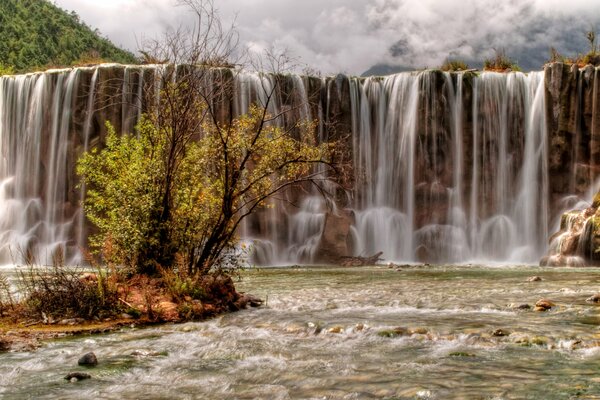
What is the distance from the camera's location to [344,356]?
10.1 meters

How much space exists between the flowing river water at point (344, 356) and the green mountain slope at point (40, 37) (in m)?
73.1

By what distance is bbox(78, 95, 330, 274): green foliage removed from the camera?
15750 millimetres

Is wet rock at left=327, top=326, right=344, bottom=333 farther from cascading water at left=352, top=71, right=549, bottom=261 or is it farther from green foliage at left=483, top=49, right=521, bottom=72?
green foliage at left=483, top=49, right=521, bottom=72

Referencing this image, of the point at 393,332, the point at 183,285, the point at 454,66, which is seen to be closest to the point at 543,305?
the point at 393,332

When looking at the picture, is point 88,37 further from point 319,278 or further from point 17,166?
point 319,278

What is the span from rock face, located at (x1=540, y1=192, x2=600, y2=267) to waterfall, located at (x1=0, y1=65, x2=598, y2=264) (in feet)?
25.7

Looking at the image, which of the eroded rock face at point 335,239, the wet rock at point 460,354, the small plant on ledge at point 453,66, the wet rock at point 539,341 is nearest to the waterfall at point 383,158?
the eroded rock face at point 335,239

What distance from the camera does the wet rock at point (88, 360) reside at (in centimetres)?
956

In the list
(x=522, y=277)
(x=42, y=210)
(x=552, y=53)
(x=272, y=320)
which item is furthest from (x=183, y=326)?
(x=552, y=53)

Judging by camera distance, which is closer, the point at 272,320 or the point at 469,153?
the point at 272,320

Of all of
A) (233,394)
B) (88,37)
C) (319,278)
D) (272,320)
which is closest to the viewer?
(233,394)

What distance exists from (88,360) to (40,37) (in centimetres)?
9319

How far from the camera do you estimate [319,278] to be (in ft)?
80.6

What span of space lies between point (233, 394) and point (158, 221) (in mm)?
8485
